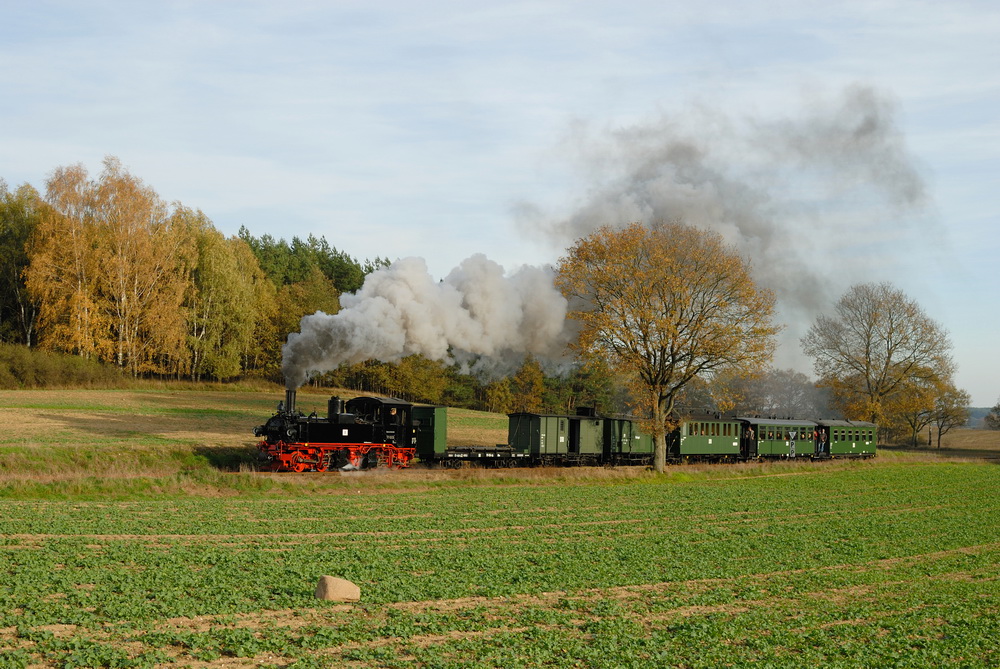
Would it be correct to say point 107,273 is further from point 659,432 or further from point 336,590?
point 336,590

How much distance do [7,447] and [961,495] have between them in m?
39.8

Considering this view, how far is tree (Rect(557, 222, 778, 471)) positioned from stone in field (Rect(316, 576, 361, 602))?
28.6 metres

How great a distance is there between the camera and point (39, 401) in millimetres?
50562

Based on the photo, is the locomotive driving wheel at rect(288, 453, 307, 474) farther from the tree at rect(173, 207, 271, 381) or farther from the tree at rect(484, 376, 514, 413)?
the tree at rect(484, 376, 514, 413)

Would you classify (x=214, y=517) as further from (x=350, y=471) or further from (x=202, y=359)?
(x=202, y=359)

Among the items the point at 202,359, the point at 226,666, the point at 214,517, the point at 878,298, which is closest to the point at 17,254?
the point at 202,359

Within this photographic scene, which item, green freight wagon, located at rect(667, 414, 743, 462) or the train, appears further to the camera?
green freight wagon, located at rect(667, 414, 743, 462)

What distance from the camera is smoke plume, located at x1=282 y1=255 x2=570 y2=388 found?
122ft

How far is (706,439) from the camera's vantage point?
51.7m

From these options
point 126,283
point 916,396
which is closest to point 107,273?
point 126,283

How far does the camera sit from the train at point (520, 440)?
1357 inches

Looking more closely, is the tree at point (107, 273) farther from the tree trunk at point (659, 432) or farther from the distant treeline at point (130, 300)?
the tree trunk at point (659, 432)

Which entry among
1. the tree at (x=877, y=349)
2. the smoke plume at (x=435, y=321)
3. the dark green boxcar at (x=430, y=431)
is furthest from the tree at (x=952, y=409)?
the dark green boxcar at (x=430, y=431)

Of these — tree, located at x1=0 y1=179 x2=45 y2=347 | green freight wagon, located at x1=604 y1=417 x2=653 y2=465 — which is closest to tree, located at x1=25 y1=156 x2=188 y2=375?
tree, located at x1=0 y1=179 x2=45 y2=347
